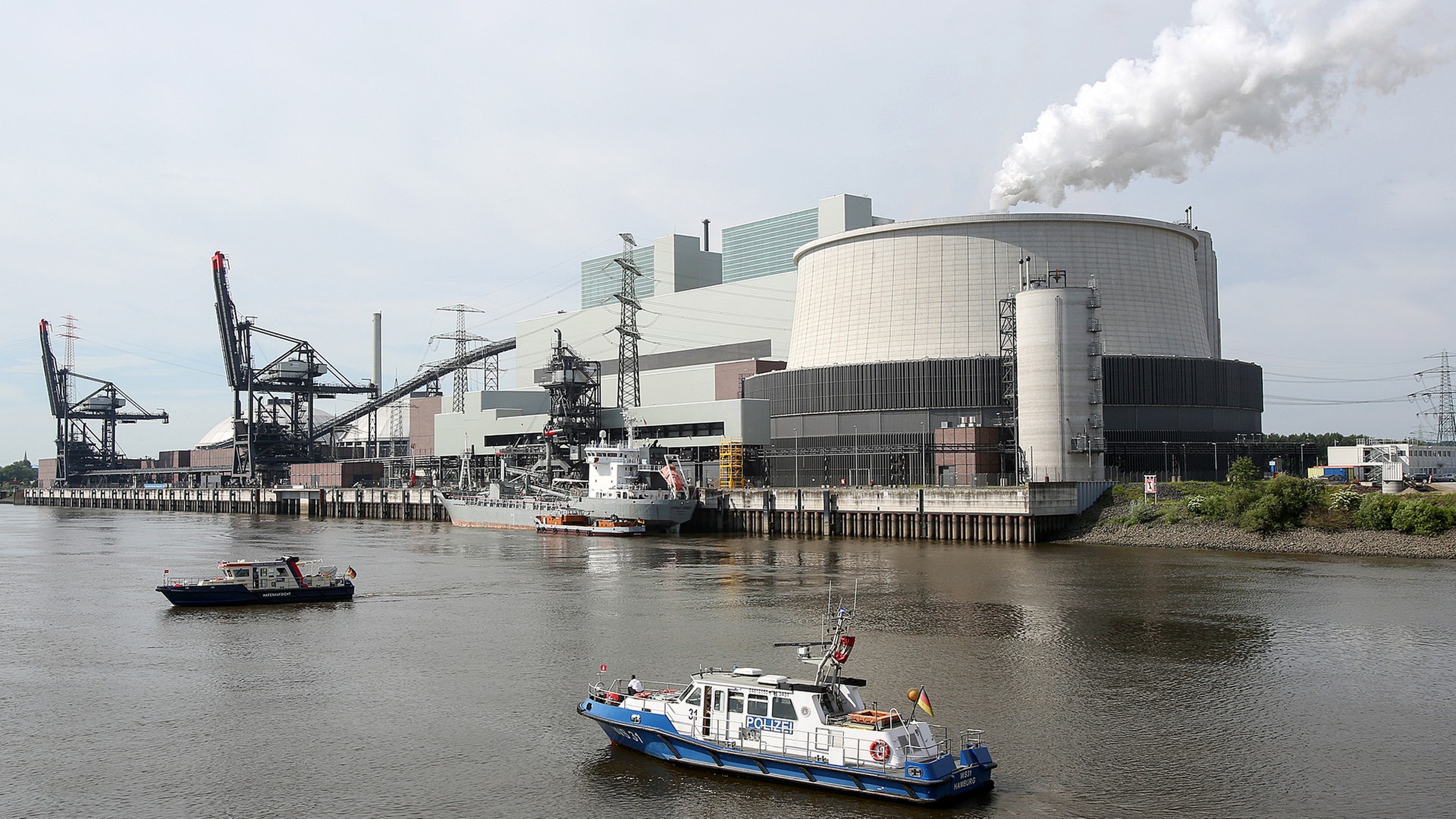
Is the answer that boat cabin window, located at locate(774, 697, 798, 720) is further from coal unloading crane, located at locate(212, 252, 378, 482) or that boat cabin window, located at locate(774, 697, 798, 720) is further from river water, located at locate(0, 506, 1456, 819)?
coal unloading crane, located at locate(212, 252, 378, 482)

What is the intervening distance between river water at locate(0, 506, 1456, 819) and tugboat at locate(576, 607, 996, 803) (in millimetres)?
436

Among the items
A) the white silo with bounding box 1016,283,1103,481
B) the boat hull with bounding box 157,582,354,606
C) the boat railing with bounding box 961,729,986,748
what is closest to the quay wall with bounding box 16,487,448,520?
the white silo with bounding box 1016,283,1103,481

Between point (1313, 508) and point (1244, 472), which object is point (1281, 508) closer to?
point (1313, 508)

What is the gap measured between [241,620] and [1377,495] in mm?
64811

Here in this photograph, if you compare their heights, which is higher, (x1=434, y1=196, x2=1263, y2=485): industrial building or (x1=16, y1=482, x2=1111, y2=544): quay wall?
(x1=434, y1=196, x2=1263, y2=485): industrial building

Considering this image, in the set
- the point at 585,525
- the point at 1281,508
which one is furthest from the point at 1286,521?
the point at 585,525

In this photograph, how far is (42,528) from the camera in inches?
4604

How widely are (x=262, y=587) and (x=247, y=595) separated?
69 centimetres

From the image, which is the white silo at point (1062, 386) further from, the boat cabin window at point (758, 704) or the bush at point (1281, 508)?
the boat cabin window at point (758, 704)

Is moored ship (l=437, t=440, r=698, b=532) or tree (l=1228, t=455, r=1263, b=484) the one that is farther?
moored ship (l=437, t=440, r=698, b=532)

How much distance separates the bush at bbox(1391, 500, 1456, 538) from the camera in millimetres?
64875

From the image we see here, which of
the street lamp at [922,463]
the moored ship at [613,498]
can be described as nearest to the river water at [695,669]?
the moored ship at [613,498]

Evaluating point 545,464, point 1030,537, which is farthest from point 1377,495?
point 545,464

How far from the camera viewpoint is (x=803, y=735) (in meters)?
23.4
